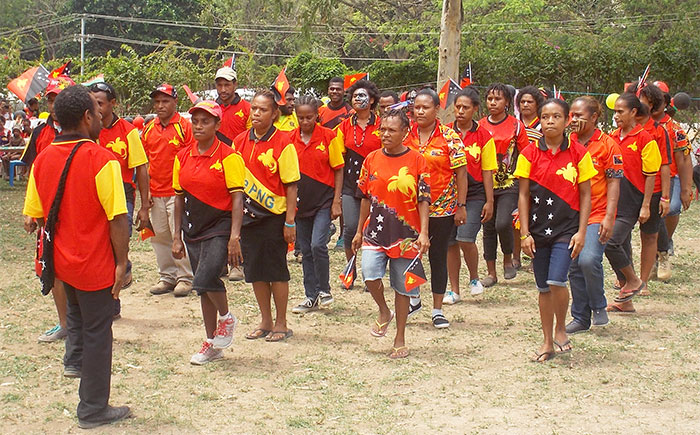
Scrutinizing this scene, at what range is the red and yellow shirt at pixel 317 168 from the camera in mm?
8031

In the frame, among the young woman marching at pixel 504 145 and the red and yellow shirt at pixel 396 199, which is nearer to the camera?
the red and yellow shirt at pixel 396 199

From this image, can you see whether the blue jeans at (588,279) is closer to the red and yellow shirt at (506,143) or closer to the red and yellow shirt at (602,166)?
the red and yellow shirt at (602,166)

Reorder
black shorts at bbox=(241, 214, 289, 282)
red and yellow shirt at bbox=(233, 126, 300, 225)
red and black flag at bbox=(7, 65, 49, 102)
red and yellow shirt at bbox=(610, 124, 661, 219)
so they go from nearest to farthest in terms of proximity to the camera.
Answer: red and yellow shirt at bbox=(233, 126, 300, 225) < black shorts at bbox=(241, 214, 289, 282) < red and yellow shirt at bbox=(610, 124, 661, 219) < red and black flag at bbox=(7, 65, 49, 102)

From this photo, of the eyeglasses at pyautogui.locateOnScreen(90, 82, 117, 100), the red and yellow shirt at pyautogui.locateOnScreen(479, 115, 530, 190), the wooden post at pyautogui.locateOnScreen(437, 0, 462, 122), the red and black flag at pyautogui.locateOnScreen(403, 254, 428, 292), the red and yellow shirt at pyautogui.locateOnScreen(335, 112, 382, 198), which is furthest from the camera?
the wooden post at pyautogui.locateOnScreen(437, 0, 462, 122)

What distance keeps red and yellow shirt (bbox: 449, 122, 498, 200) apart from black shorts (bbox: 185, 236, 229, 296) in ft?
9.52

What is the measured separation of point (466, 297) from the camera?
8.74 m

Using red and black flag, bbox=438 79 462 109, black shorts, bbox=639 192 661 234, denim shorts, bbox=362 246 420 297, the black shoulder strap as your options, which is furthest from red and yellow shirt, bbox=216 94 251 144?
the black shoulder strap

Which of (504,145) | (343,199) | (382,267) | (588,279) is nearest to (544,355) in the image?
(588,279)

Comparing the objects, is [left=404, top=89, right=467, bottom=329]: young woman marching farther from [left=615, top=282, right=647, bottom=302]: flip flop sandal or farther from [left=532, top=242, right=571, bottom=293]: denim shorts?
[left=615, top=282, right=647, bottom=302]: flip flop sandal

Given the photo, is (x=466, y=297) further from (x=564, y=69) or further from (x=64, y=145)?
(x=564, y=69)

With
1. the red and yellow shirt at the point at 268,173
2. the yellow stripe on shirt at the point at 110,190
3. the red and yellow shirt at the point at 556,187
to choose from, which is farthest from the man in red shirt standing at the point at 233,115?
the yellow stripe on shirt at the point at 110,190

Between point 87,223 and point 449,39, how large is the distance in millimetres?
10525

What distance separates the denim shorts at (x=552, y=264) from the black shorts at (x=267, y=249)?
2.02m

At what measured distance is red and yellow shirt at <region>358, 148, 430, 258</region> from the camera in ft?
20.8
